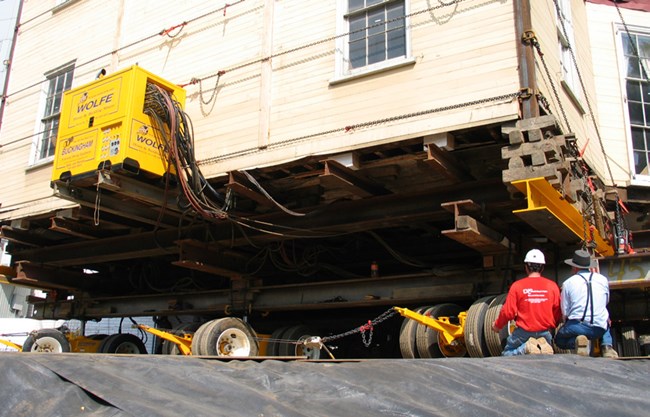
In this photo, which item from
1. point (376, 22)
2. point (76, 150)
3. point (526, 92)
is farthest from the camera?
point (76, 150)

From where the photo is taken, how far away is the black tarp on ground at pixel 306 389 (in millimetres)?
2936

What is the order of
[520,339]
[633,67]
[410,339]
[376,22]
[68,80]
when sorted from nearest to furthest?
[520,339] → [410,339] → [376,22] → [633,67] → [68,80]

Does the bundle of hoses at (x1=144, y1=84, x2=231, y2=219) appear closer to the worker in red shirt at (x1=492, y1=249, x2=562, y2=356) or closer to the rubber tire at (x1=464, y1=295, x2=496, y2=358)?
the rubber tire at (x1=464, y1=295, x2=496, y2=358)

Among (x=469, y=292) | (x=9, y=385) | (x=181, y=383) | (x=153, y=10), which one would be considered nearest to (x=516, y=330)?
(x=469, y=292)

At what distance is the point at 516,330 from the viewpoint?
6.57 m

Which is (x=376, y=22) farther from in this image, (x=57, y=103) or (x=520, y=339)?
(x=57, y=103)

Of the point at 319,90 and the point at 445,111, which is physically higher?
the point at 319,90

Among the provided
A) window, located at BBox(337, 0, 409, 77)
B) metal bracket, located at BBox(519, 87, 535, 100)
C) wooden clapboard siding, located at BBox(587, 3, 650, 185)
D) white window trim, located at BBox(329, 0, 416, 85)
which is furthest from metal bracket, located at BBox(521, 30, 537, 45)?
wooden clapboard siding, located at BBox(587, 3, 650, 185)

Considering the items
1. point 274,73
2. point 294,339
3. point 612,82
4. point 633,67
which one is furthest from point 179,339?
point 633,67

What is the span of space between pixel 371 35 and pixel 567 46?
10.4 feet

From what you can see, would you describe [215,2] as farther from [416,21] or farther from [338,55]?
[416,21]

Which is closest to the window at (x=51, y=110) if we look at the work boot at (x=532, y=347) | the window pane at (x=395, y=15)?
the window pane at (x=395, y=15)

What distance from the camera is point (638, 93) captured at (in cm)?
1157

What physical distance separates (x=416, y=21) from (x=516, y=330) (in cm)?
425
